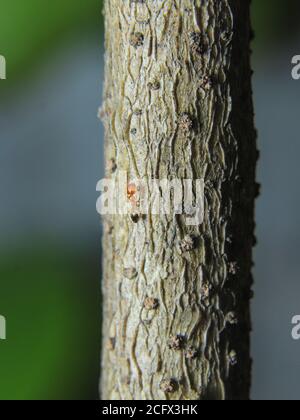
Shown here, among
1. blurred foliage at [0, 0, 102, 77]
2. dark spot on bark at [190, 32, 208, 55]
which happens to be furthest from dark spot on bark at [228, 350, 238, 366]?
blurred foliage at [0, 0, 102, 77]

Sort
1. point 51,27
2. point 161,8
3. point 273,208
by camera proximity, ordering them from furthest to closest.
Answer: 1. point 273,208
2. point 51,27
3. point 161,8

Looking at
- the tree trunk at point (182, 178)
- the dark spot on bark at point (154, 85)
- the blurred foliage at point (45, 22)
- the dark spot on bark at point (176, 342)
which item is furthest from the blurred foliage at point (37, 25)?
the dark spot on bark at point (176, 342)

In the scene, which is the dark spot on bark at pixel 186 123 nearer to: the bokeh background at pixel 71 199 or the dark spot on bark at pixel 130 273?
the dark spot on bark at pixel 130 273

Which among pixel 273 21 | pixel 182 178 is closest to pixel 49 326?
pixel 273 21

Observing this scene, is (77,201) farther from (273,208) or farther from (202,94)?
(202,94)

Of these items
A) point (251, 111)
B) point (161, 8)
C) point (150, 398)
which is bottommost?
point (150, 398)

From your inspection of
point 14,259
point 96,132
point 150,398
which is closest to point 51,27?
point 96,132
